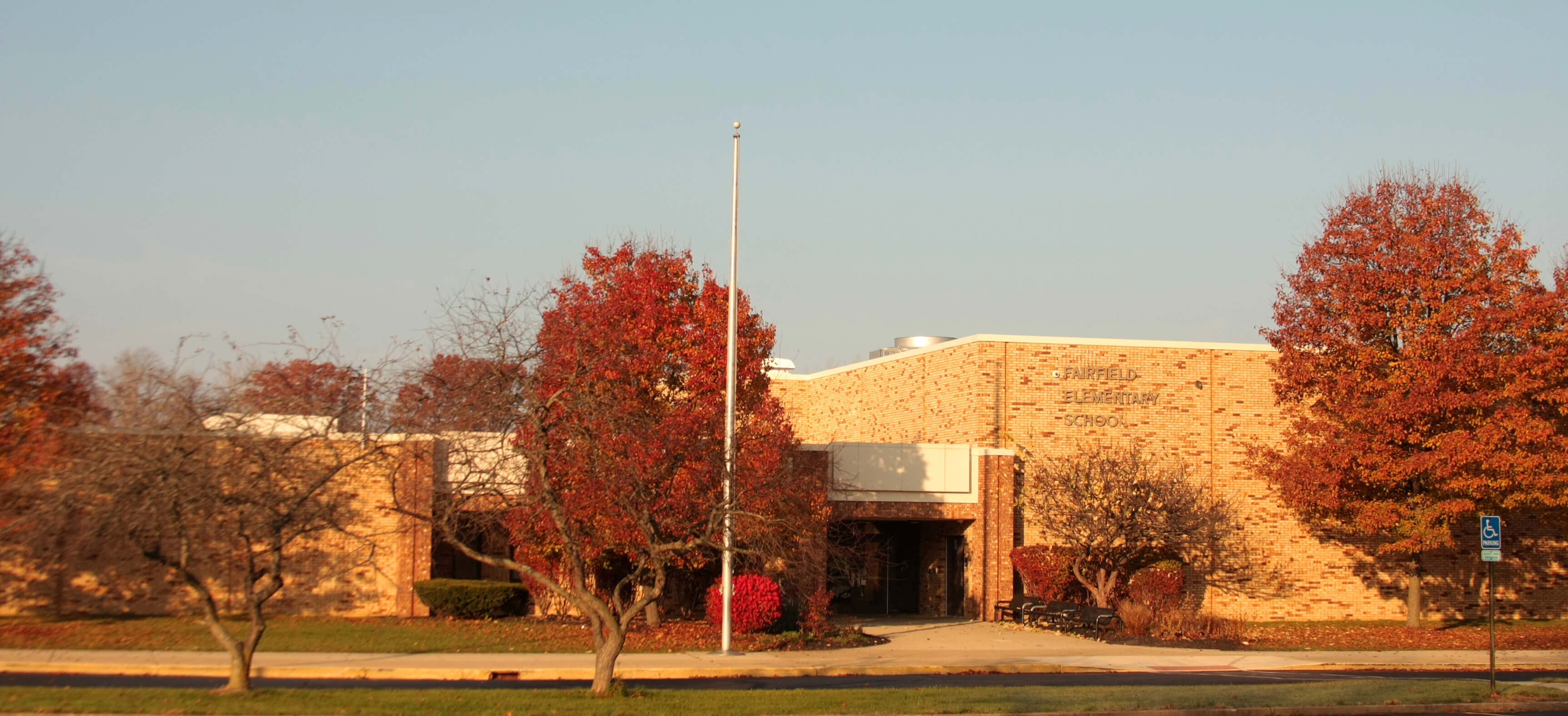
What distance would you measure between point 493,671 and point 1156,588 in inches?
662

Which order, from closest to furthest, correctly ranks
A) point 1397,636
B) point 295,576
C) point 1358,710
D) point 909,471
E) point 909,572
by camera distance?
1. point 1358,710
2. point 295,576
3. point 1397,636
4. point 909,471
5. point 909,572

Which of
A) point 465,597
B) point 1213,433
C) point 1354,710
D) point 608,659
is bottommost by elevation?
point 465,597

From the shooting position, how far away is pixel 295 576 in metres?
27.9

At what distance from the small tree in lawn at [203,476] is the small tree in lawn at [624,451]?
182 centimetres

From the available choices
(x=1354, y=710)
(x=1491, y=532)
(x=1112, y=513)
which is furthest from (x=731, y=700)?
(x=1112, y=513)

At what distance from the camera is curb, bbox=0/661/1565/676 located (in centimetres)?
1916

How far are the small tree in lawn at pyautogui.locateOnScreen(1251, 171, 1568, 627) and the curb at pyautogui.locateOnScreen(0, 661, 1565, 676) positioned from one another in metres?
10.9

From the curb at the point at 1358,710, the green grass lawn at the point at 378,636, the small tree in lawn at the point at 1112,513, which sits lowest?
the green grass lawn at the point at 378,636

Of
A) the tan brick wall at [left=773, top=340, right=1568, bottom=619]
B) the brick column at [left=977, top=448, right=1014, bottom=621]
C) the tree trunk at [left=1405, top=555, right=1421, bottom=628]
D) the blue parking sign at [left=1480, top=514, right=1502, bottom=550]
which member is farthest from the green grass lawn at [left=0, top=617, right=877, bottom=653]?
the tree trunk at [left=1405, top=555, right=1421, bottom=628]

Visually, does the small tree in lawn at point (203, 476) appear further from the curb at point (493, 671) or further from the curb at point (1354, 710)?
the curb at point (1354, 710)

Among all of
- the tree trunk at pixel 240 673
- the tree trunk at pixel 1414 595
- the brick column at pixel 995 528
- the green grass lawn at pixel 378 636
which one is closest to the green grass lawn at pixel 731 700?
the tree trunk at pixel 240 673

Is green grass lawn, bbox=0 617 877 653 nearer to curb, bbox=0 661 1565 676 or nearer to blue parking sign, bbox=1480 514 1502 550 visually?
curb, bbox=0 661 1565 676

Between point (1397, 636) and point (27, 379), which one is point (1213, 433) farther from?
point (27, 379)

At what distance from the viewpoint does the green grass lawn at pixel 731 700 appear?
559 inches
